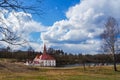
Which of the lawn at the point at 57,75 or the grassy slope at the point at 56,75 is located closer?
the lawn at the point at 57,75

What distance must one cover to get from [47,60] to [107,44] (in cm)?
7342

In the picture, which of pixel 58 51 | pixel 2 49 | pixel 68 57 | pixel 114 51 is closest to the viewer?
pixel 2 49

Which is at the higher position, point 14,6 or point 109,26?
point 109,26

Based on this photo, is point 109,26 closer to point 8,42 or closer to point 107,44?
point 107,44

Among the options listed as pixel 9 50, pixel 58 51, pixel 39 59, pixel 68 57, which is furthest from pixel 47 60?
pixel 9 50

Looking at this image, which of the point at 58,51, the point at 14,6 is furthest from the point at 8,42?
the point at 58,51

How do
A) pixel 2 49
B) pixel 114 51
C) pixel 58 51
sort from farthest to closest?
pixel 58 51
pixel 114 51
pixel 2 49

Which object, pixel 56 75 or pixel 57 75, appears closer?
pixel 56 75

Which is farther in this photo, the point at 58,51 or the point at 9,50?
the point at 58,51

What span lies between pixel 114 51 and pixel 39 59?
73472mm

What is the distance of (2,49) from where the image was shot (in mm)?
12430

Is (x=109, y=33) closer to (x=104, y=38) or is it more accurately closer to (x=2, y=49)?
(x=104, y=38)

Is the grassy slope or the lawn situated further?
the grassy slope

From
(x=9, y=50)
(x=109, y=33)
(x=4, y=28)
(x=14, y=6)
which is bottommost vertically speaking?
(x=9, y=50)
